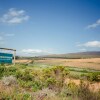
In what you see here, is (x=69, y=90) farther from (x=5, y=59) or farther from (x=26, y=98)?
(x=5, y=59)

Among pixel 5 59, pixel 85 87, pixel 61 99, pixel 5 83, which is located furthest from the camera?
pixel 5 59

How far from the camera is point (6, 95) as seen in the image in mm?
8398

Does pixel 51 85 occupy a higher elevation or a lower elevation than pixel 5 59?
lower

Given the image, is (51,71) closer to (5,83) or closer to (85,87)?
(5,83)

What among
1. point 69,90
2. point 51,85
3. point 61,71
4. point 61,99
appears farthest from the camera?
point 61,71

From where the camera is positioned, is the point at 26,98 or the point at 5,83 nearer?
the point at 26,98

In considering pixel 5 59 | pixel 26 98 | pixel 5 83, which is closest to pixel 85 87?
pixel 26 98

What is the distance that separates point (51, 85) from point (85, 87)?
3.12 m

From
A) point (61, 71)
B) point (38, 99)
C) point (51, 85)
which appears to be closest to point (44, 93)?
point (38, 99)

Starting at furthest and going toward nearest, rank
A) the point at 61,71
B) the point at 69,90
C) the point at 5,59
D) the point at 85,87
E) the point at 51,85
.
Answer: the point at 5,59 < the point at 61,71 < the point at 51,85 < the point at 69,90 < the point at 85,87

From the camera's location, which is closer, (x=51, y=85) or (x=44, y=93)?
(x=44, y=93)

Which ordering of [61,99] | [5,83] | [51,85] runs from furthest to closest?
[51,85] < [5,83] < [61,99]

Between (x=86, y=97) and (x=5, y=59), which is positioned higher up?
(x=5, y=59)

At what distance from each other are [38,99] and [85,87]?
7.16 feet
